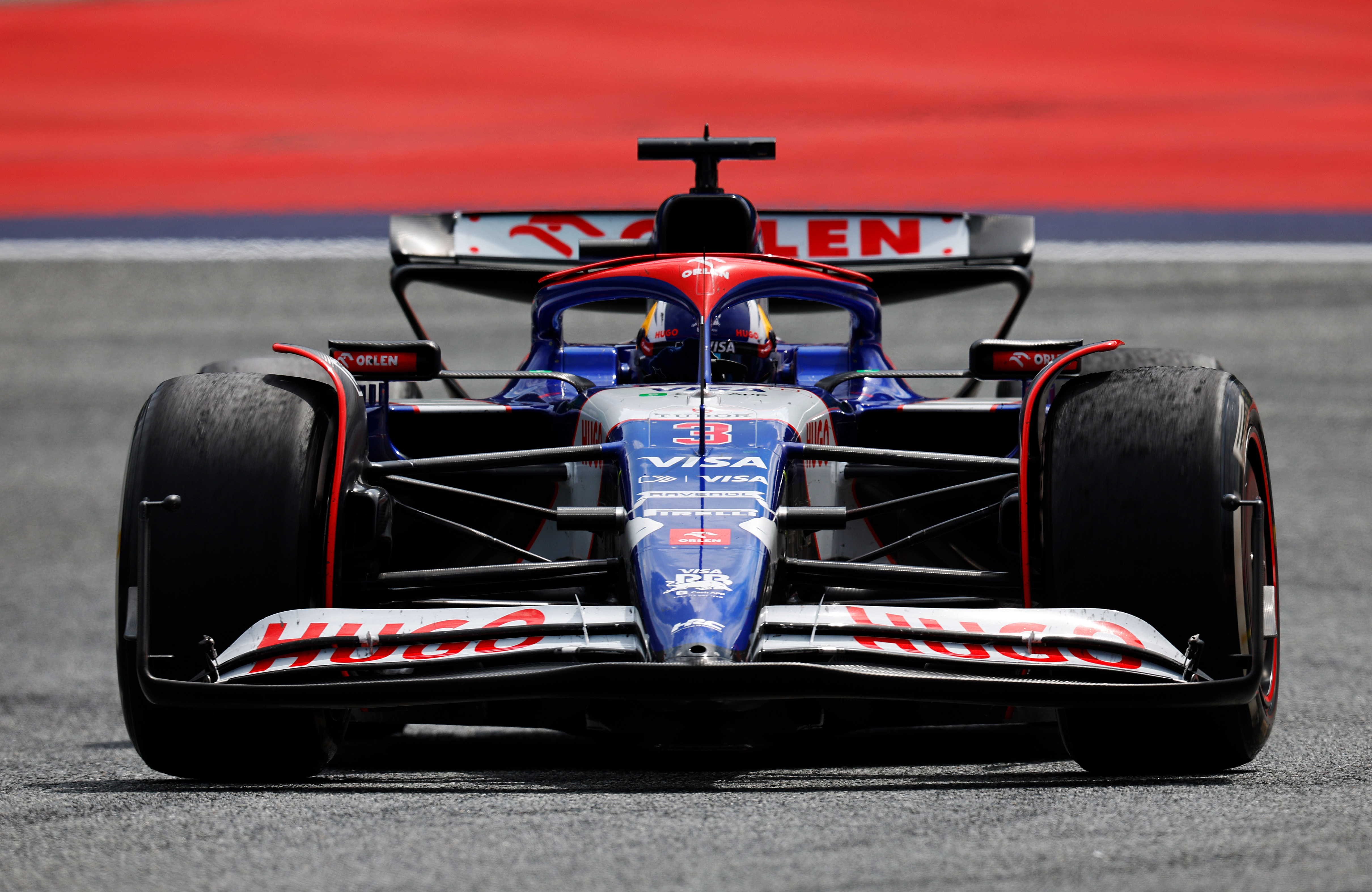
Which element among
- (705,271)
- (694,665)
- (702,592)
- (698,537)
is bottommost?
(694,665)

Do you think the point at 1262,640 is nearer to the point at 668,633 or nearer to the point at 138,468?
the point at 668,633

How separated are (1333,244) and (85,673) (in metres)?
17.4

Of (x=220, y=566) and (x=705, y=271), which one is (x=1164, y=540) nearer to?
(x=705, y=271)

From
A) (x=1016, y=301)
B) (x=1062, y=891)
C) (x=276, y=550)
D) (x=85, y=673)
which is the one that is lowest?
(x=85, y=673)

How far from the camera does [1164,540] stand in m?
4.83

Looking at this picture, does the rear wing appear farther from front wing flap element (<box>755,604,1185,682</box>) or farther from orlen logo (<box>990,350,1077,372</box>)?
front wing flap element (<box>755,604,1185,682</box>)

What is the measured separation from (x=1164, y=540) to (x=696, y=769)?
1409 millimetres

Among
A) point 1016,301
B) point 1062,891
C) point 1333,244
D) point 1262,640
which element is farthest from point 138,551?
point 1333,244

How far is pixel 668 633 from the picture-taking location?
4605 millimetres

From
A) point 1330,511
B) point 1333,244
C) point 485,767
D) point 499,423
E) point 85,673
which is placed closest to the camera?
point 485,767

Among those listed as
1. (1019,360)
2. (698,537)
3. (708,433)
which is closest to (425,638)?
(698,537)

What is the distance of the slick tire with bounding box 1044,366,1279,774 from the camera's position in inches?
189

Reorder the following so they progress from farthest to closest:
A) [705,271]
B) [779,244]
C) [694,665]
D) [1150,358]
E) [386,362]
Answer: [779,244], [705,271], [386,362], [1150,358], [694,665]

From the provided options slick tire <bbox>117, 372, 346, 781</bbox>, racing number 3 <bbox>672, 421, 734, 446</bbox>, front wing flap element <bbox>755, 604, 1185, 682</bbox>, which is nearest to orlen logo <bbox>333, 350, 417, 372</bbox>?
slick tire <bbox>117, 372, 346, 781</bbox>
